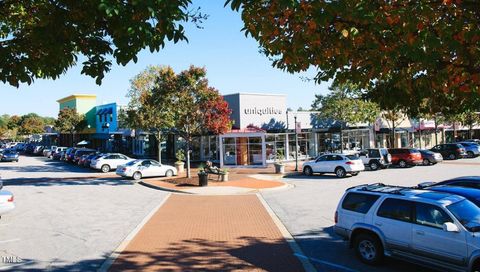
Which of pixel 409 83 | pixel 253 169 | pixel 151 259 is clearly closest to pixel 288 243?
pixel 151 259

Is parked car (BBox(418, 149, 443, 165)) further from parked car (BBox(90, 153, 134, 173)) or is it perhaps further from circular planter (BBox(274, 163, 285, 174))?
parked car (BBox(90, 153, 134, 173))

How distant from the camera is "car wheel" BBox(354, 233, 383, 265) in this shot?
30.8ft

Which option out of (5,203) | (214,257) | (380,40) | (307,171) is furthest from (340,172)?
(380,40)

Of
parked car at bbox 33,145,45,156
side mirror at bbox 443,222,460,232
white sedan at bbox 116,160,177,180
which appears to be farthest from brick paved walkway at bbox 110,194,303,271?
parked car at bbox 33,145,45,156

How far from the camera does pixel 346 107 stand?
3762cm

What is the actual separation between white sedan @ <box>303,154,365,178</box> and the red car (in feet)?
22.1

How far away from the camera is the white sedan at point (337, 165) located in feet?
91.0

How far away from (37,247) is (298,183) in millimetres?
16794

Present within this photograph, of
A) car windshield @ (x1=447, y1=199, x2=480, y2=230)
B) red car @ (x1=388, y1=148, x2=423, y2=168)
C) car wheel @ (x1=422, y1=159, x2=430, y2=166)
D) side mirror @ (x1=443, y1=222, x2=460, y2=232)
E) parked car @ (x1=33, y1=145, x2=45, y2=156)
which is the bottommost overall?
side mirror @ (x1=443, y1=222, x2=460, y2=232)

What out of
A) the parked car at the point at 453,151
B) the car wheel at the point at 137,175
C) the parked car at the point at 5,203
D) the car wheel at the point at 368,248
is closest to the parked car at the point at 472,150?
the parked car at the point at 453,151

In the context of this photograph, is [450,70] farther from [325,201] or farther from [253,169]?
[253,169]

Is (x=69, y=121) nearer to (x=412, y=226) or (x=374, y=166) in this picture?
(x=374, y=166)

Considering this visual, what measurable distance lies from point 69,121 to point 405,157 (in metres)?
43.9

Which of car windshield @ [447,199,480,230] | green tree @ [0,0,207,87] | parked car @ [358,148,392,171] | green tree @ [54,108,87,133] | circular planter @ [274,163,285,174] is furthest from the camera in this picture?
green tree @ [54,108,87,133]
